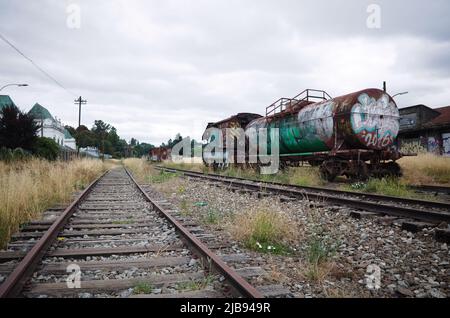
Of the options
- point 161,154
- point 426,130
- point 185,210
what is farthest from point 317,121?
point 161,154

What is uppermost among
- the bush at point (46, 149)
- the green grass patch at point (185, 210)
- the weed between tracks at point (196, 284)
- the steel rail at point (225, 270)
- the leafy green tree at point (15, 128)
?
the leafy green tree at point (15, 128)

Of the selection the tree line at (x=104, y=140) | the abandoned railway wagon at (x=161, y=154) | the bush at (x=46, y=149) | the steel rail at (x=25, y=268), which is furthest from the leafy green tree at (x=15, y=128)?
the tree line at (x=104, y=140)

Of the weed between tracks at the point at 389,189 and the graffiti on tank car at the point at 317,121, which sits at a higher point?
the graffiti on tank car at the point at 317,121

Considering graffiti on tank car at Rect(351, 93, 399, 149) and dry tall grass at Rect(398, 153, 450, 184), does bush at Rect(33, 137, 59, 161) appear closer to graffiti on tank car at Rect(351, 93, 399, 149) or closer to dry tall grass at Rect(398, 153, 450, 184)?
graffiti on tank car at Rect(351, 93, 399, 149)

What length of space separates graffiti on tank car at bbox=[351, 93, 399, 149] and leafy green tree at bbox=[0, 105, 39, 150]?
20.6m

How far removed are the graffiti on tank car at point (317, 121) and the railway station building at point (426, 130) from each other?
11.6m

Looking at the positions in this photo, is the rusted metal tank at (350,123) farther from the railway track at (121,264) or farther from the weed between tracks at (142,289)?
the weed between tracks at (142,289)

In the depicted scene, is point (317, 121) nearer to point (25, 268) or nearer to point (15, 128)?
point (25, 268)

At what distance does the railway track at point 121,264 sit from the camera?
8.25ft

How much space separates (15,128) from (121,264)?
21575 mm

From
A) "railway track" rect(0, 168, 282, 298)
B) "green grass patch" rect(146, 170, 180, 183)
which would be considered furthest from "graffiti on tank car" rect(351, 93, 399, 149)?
"green grass patch" rect(146, 170, 180, 183)

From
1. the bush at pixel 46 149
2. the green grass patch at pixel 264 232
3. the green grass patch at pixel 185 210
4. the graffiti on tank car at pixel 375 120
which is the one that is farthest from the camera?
the bush at pixel 46 149

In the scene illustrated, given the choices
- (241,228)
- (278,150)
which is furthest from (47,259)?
(278,150)
